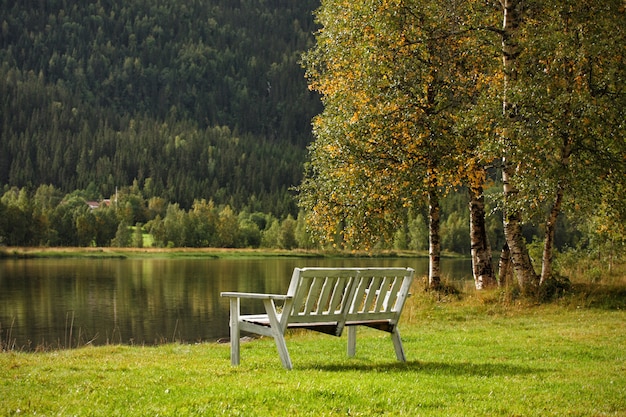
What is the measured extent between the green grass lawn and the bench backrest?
723 millimetres

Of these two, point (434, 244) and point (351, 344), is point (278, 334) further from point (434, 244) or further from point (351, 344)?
point (434, 244)

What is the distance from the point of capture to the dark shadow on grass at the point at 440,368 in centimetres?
1027

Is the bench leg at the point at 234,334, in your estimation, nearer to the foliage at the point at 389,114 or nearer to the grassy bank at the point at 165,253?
the foliage at the point at 389,114

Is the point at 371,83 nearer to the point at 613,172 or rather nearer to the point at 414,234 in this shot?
the point at 613,172

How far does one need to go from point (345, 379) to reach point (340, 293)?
5.12 ft

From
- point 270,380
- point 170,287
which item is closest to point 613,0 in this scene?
point 270,380

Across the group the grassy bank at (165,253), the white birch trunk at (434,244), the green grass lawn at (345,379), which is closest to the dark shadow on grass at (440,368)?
the green grass lawn at (345,379)

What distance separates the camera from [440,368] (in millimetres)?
10656

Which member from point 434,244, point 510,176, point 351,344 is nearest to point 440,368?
point 351,344

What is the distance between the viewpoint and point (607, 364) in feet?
36.6

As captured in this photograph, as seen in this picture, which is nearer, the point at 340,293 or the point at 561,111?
the point at 340,293

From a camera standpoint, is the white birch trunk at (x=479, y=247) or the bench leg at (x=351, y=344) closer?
the bench leg at (x=351, y=344)

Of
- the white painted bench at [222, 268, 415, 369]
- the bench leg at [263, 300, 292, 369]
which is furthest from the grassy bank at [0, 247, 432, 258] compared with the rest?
the bench leg at [263, 300, 292, 369]

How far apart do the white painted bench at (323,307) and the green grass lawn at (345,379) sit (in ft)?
1.60
